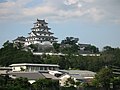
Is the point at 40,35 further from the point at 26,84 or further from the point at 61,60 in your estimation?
the point at 26,84

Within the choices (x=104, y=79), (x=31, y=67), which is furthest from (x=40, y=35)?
(x=104, y=79)

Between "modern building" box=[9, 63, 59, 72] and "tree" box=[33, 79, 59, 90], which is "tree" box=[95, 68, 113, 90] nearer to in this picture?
"tree" box=[33, 79, 59, 90]

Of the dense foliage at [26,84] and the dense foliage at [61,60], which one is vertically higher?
the dense foliage at [61,60]

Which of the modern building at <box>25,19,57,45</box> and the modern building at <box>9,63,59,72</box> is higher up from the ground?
the modern building at <box>25,19,57,45</box>

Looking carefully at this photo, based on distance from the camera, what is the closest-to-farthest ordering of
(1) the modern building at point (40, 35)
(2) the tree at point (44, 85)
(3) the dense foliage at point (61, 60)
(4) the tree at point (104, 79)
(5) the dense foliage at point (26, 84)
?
(5) the dense foliage at point (26, 84)
(2) the tree at point (44, 85)
(4) the tree at point (104, 79)
(3) the dense foliage at point (61, 60)
(1) the modern building at point (40, 35)

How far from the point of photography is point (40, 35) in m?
112

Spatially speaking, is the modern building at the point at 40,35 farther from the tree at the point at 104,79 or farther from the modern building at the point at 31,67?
the tree at the point at 104,79

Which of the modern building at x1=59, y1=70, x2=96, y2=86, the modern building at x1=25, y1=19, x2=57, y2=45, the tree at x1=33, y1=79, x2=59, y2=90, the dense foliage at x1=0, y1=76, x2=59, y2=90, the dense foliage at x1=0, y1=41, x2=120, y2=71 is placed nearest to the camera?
the dense foliage at x1=0, y1=76, x2=59, y2=90

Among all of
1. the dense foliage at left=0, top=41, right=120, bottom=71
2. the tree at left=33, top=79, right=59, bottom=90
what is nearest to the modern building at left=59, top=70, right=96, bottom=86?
the dense foliage at left=0, top=41, right=120, bottom=71

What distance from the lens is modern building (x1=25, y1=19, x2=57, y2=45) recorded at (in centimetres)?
10925

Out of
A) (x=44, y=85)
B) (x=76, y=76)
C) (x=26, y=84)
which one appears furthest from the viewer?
(x=76, y=76)

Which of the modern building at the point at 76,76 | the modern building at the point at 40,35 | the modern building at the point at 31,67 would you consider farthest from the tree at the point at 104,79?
the modern building at the point at 40,35

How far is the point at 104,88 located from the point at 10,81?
14510mm

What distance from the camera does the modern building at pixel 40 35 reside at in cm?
10925
